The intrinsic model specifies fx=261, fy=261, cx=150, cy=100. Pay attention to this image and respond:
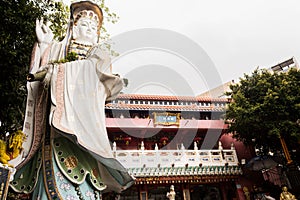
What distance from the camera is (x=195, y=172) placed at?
11.3m

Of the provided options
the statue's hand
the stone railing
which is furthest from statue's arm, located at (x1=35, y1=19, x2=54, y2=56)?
the stone railing

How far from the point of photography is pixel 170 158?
11.3 meters

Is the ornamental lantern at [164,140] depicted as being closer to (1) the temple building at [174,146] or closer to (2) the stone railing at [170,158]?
(1) the temple building at [174,146]

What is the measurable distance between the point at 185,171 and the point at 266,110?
4.34m

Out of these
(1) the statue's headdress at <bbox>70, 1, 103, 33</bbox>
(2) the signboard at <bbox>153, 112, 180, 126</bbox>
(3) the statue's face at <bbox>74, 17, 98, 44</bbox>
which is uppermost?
(2) the signboard at <bbox>153, 112, 180, 126</bbox>

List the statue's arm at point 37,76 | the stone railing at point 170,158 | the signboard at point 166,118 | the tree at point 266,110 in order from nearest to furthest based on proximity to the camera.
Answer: the statue's arm at point 37,76 < the stone railing at point 170,158 < the tree at point 266,110 < the signboard at point 166,118

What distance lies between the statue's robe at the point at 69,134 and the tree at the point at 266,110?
8.78 m

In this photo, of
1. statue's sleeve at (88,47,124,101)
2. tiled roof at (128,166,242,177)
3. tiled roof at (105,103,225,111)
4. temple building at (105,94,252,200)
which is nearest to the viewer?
statue's sleeve at (88,47,124,101)

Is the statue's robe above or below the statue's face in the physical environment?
below

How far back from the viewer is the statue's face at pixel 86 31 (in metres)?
4.89

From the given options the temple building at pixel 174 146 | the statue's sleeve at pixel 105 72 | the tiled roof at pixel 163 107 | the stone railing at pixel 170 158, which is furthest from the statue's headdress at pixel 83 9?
the tiled roof at pixel 163 107

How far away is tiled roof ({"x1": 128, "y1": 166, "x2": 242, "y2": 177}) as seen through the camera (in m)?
10.7

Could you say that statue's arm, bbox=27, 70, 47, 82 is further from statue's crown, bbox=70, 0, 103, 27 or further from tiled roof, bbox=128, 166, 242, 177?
tiled roof, bbox=128, 166, 242, 177

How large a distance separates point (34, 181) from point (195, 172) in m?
8.89
